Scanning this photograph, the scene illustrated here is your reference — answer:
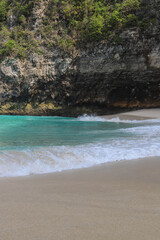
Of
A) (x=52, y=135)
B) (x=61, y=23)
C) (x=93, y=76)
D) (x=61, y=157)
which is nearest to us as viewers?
(x=61, y=157)

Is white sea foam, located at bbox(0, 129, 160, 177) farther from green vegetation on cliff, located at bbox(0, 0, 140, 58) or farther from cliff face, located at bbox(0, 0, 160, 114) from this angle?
green vegetation on cliff, located at bbox(0, 0, 140, 58)

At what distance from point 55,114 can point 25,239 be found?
15901mm

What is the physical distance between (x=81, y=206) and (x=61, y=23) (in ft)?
57.6

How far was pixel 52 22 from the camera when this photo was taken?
1720 centimetres

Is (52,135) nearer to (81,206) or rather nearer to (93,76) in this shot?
(81,206)

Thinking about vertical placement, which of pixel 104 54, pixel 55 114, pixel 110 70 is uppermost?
pixel 104 54

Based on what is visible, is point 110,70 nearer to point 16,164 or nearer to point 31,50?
point 31,50

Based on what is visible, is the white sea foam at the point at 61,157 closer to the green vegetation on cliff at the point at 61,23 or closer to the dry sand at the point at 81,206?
the dry sand at the point at 81,206

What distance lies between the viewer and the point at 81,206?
1548 millimetres

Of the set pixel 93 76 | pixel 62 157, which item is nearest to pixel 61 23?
pixel 93 76

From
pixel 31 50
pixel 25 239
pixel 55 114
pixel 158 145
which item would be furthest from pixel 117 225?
pixel 31 50

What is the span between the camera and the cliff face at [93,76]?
14.0 m

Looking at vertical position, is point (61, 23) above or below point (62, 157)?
above

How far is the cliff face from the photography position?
14.0 metres
